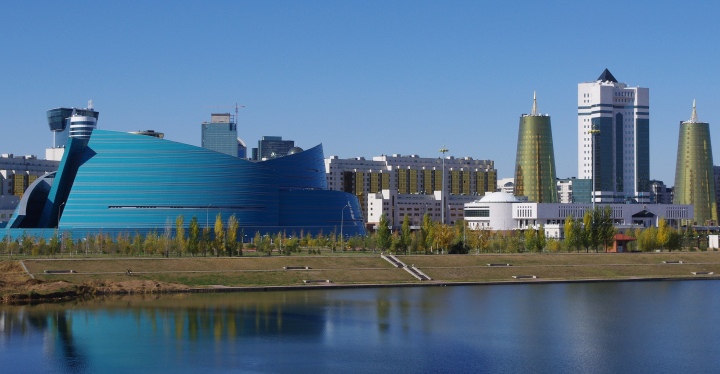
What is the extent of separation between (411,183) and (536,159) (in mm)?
31217

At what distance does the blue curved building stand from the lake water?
153ft

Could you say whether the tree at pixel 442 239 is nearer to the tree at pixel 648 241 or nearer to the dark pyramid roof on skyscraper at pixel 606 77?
the tree at pixel 648 241

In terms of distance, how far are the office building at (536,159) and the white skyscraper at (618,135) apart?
12.3 metres

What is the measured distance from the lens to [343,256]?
82625mm

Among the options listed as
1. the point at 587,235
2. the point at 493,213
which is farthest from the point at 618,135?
the point at 587,235

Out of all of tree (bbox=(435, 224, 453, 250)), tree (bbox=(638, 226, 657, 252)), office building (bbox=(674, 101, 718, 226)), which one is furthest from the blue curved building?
office building (bbox=(674, 101, 718, 226))

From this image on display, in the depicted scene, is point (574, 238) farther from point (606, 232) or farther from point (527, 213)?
point (527, 213)

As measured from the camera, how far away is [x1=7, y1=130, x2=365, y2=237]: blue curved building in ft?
361

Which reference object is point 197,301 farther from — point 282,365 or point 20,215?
point 20,215

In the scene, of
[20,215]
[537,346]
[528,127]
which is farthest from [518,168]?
[537,346]

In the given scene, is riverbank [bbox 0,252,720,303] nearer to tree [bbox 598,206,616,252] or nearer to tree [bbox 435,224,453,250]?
tree [bbox 598,206,616,252]

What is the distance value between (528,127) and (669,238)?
6331cm

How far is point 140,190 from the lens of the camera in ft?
370

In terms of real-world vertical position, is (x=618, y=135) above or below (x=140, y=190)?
above
